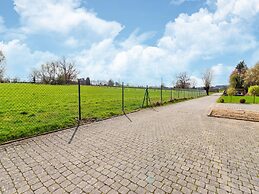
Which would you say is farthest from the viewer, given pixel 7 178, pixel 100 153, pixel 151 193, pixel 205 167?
pixel 100 153

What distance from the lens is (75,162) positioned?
3.77 m

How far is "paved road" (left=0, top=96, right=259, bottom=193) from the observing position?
292 cm

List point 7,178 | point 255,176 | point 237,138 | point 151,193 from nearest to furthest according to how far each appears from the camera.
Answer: point 151,193
point 7,178
point 255,176
point 237,138

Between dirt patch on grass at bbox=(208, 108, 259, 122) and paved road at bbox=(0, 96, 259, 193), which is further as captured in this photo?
dirt patch on grass at bbox=(208, 108, 259, 122)

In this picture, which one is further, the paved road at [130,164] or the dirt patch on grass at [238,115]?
the dirt patch on grass at [238,115]

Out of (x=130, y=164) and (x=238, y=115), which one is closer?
(x=130, y=164)

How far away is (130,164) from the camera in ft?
12.3

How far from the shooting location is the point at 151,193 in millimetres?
2746

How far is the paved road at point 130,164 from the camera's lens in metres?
2.92

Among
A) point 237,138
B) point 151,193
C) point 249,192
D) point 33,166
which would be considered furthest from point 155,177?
point 237,138

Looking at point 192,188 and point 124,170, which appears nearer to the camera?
point 192,188

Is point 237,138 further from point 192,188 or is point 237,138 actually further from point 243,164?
point 192,188

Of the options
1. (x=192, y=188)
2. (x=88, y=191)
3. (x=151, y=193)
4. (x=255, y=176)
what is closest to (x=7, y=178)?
(x=88, y=191)

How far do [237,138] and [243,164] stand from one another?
7.92 feet
